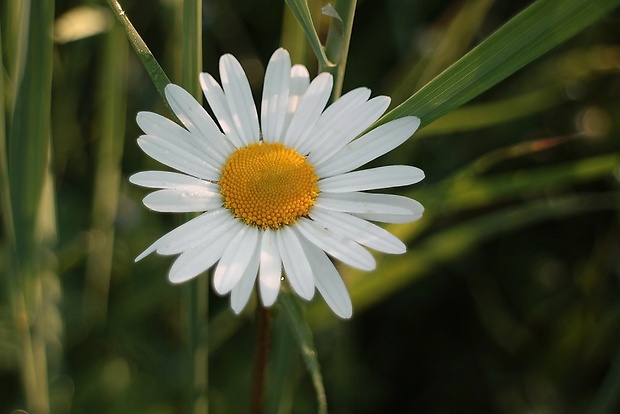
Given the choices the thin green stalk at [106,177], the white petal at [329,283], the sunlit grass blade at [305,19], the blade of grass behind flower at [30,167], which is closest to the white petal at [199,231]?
the white petal at [329,283]

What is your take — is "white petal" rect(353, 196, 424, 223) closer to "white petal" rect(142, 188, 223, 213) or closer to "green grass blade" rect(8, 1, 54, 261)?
"white petal" rect(142, 188, 223, 213)

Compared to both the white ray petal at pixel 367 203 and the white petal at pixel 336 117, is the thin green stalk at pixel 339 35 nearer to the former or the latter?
the white petal at pixel 336 117

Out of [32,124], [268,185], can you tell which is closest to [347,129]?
[268,185]

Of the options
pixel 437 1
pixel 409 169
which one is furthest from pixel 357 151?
pixel 437 1

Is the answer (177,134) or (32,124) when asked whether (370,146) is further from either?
(32,124)

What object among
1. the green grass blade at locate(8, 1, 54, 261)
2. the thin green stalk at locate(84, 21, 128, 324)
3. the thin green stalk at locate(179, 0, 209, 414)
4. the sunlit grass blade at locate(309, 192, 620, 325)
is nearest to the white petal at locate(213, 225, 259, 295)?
the thin green stalk at locate(179, 0, 209, 414)

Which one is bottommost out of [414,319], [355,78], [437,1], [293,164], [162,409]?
[162,409]

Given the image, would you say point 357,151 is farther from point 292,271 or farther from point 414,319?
point 414,319

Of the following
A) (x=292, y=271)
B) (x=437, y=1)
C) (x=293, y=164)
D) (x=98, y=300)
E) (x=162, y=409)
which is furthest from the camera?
(x=437, y=1)
